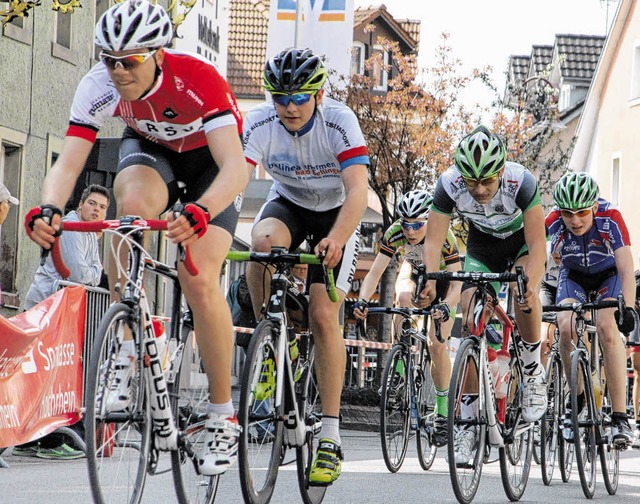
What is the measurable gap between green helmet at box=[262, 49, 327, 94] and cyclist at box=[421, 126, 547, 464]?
1.67 m

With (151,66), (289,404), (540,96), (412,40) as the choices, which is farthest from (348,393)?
(412,40)

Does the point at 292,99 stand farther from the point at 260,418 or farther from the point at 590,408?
the point at 590,408

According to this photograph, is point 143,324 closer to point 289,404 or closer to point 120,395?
point 120,395

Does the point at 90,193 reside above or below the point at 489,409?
above

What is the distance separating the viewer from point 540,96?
41.9 metres

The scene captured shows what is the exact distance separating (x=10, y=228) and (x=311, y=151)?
15.3 m

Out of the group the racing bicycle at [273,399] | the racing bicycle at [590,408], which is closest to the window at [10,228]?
the racing bicycle at [590,408]

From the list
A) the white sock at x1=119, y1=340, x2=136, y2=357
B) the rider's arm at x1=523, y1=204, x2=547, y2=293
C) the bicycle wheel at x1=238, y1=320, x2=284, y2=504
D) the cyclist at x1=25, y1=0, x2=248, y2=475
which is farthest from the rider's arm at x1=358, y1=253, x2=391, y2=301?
the white sock at x1=119, y1=340, x2=136, y2=357

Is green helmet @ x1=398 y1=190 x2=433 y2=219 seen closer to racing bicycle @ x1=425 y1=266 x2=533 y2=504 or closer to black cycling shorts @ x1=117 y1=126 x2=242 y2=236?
racing bicycle @ x1=425 y1=266 x2=533 y2=504

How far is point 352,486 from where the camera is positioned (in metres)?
10.3

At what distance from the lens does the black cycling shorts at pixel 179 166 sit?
710 cm

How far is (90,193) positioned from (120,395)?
7148 millimetres

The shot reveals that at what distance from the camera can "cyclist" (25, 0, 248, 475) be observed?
651cm

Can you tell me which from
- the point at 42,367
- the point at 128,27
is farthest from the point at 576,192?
the point at 128,27
